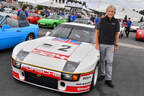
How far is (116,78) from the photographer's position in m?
4.05

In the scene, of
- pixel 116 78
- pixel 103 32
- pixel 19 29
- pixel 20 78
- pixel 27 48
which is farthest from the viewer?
pixel 19 29

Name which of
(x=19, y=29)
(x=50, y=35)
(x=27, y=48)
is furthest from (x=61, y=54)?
(x=19, y=29)

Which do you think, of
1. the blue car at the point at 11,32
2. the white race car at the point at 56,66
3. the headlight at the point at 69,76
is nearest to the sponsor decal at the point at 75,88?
the white race car at the point at 56,66

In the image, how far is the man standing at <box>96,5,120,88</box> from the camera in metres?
3.28

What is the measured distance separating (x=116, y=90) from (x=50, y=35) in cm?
211

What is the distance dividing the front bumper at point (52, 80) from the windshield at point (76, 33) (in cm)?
136

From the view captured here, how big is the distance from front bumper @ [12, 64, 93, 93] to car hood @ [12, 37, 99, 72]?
0.32 ft

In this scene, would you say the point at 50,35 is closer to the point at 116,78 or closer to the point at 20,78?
the point at 20,78

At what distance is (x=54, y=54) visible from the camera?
290 centimetres

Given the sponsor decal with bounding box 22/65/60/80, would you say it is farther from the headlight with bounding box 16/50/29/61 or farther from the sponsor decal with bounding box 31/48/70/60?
the sponsor decal with bounding box 31/48/70/60

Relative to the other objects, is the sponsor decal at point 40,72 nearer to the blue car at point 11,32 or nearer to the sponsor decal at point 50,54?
the sponsor decal at point 50,54

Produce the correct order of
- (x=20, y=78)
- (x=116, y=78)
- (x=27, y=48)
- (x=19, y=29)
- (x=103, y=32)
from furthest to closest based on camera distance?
(x=19, y=29), (x=116, y=78), (x=103, y=32), (x=27, y=48), (x=20, y=78)

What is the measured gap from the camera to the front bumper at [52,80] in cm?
260

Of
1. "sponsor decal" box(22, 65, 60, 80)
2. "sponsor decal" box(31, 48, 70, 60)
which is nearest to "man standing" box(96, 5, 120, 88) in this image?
"sponsor decal" box(31, 48, 70, 60)
